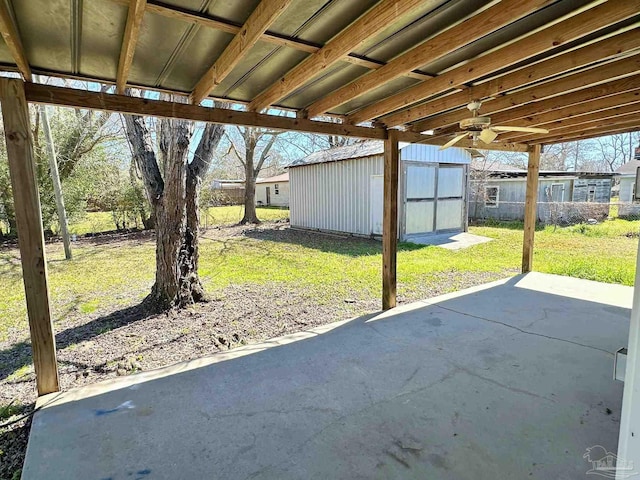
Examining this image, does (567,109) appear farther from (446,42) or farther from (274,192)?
(274,192)

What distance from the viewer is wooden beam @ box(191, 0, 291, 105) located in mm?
1730

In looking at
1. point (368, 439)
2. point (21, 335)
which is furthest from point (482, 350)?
point (21, 335)

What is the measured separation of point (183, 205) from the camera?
434 centimetres

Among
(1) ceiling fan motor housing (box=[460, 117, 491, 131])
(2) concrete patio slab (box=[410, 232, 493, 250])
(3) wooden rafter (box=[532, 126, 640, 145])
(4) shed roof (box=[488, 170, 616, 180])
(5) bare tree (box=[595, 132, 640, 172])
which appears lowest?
(2) concrete patio slab (box=[410, 232, 493, 250])

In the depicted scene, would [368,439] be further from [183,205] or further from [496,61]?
[183,205]

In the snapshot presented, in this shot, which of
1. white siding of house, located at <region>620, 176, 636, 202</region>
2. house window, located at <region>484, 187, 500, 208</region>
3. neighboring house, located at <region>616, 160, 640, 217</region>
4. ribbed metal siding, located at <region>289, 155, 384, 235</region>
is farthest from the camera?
white siding of house, located at <region>620, 176, 636, 202</region>

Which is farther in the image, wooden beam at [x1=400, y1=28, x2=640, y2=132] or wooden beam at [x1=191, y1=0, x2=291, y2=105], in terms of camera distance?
wooden beam at [x1=400, y1=28, x2=640, y2=132]

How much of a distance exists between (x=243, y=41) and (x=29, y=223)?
1915 mm

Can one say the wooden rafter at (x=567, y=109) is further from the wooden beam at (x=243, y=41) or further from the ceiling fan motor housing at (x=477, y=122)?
the wooden beam at (x=243, y=41)

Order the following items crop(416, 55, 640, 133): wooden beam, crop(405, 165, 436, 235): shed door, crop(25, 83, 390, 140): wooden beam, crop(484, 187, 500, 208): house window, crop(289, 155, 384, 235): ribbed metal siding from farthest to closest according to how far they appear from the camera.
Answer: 1. crop(484, 187, 500, 208): house window
2. crop(289, 155, 384, 235): ribbed metal siding
3. crop(405, 165, 436, 235): shed door
4. crop(416, 55, 640, 133): wooden beam
5. crop(25, 83, 390, 140): wooden beam

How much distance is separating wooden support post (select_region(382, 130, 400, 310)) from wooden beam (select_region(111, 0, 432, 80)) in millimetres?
1528

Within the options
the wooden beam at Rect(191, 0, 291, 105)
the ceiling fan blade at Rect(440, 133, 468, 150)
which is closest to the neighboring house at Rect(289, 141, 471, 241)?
the ceiling fan blade at Rect(440, 133, 468, 150)

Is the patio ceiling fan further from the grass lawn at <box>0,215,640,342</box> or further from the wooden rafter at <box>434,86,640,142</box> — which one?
the grass lawn at <box>0,215,640,342</box>

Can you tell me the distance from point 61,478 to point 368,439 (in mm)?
1674
